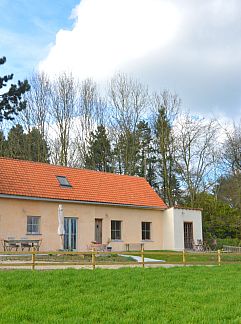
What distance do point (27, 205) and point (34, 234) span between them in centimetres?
160

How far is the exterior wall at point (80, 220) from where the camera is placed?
23.1m

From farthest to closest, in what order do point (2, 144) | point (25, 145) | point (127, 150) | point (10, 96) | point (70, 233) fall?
point (127, 150), point (25, 145), point (2, 144), point (70, 233), point (10, 96)

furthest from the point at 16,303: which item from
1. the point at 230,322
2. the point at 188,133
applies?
the point at 188,133

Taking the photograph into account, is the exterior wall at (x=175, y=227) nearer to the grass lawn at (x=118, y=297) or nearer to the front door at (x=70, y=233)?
the front door at (x=70, y=233)

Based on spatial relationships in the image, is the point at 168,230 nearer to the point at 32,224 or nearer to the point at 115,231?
the point at 115,231

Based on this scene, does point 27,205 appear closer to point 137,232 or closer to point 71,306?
point 137,232

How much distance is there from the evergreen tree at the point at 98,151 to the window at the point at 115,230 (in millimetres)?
14086

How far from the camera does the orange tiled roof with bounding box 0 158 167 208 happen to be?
80.0 ft

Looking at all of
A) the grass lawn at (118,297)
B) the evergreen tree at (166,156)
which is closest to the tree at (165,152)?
the evergreen tree at (166,156)

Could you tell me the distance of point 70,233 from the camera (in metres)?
25.2

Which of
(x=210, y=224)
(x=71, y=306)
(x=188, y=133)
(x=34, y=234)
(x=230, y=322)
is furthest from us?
(x=188, y=133)

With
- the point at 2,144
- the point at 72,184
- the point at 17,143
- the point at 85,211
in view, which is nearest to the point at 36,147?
the point at 17,143

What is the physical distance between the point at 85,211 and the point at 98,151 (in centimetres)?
1595

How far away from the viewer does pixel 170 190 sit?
4091cm
